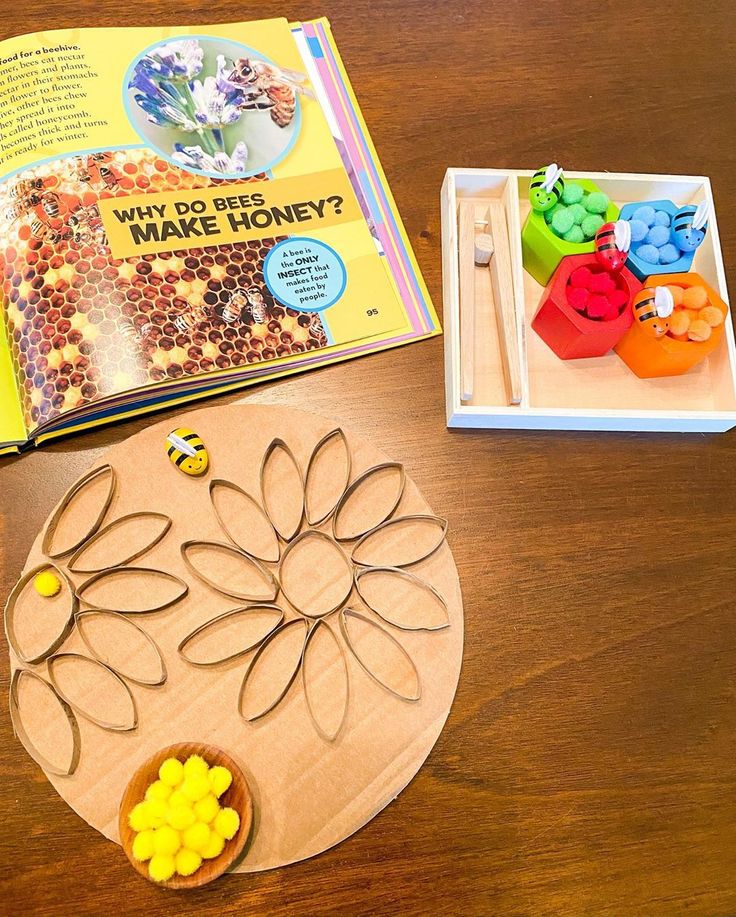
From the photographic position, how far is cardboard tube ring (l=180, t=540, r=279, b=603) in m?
0.62

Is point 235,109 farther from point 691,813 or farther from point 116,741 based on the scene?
point 691,813

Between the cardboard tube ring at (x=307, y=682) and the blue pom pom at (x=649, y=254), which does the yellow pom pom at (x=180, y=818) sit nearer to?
the cardboard tube ring at (x=307, y=682)

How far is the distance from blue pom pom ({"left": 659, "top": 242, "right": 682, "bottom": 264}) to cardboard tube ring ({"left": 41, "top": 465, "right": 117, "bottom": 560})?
1.89 feet

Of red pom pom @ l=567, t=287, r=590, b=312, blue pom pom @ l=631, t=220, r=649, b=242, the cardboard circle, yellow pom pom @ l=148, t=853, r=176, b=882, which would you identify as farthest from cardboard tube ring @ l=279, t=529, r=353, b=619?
blue pom pom @ l=631, t=220, r=649, b=242

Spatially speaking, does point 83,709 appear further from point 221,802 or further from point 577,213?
point 577,213

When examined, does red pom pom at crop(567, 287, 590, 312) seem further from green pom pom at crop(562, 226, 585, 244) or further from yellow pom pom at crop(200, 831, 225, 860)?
yellow pom pom at crop(200, 831, 225, 860)

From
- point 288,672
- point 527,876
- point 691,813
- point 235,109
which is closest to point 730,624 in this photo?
point 691,813

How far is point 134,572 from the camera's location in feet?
2.06

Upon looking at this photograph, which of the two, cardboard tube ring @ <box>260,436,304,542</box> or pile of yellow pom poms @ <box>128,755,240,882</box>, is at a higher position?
cardboard tube ring @ <box>260,436,304,542</box>

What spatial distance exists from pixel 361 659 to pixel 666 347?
409 millimetres

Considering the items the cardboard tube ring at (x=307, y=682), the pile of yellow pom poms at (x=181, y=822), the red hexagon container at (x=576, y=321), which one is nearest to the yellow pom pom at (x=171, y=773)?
the pile of yellow pom poms at (x=181, y=822)

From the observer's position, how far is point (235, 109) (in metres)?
0.79

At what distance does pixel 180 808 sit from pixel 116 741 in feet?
0.28

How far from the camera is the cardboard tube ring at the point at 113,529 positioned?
24.6 inches
